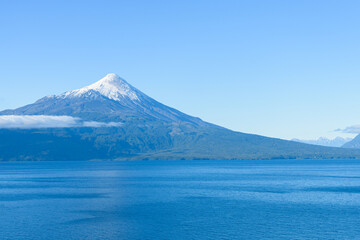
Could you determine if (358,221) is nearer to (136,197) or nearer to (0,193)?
(136,197)

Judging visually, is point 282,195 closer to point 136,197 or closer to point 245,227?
point 136,197

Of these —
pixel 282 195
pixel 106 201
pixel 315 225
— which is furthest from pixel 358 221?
pixel 106 201

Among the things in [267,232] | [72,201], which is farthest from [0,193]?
[267,232]

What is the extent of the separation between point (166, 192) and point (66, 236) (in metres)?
70.6

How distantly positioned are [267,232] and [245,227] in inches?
213

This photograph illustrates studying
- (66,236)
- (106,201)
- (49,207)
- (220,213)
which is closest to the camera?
(66,236)

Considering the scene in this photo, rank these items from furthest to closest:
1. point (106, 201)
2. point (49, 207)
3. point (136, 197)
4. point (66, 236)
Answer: point (136, 197)
point (106, 201)
point (49, 207)
point (66, 236)

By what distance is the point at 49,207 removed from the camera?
4242 inches

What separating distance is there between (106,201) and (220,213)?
3684cm

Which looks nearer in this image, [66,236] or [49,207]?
[66,236]

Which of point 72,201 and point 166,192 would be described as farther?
point 166,192

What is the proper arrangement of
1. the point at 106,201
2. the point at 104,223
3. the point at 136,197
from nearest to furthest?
the point at 104,223 < the point at 106,201 < the point at 136,197

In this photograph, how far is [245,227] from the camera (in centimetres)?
8094

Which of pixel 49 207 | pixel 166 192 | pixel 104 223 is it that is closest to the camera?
pixel 104 223
